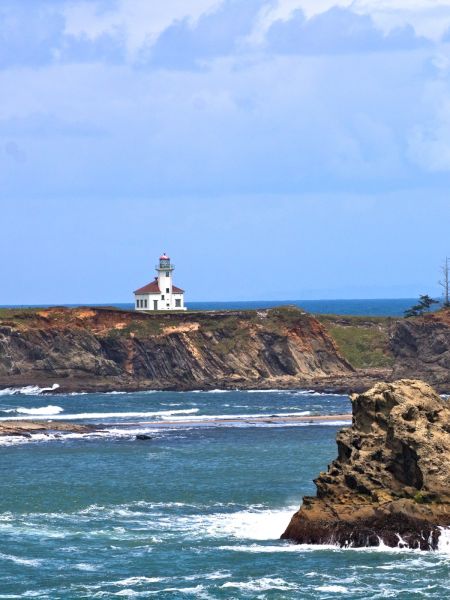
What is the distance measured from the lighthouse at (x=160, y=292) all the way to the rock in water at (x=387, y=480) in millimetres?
121001

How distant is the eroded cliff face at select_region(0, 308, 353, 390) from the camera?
470 ft

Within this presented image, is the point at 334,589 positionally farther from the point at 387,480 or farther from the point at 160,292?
the point at 160,292

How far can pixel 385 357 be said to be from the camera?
15612cm

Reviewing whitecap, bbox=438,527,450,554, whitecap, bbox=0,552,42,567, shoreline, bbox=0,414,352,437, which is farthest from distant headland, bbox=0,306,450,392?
whitecap, bbox=0,552,42,567

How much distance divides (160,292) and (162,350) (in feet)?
93.2

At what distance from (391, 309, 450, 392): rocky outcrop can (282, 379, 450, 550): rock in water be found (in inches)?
3318

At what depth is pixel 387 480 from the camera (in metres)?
49.1

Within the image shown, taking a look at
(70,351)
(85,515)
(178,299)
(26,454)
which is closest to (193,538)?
(85,515)

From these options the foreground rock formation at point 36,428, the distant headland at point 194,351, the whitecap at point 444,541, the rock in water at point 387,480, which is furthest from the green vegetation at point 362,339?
the whitecap at point 444,541

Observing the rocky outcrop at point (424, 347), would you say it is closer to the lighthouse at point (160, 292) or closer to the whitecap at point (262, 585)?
the lighthouse at point (160, 292)

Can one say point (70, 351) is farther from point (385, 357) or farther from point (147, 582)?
point (147, 582)

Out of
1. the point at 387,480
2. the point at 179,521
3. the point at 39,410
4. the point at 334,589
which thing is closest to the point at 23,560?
the point at 179,521

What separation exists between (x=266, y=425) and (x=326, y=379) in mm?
48517

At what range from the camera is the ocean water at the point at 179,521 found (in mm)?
43344
